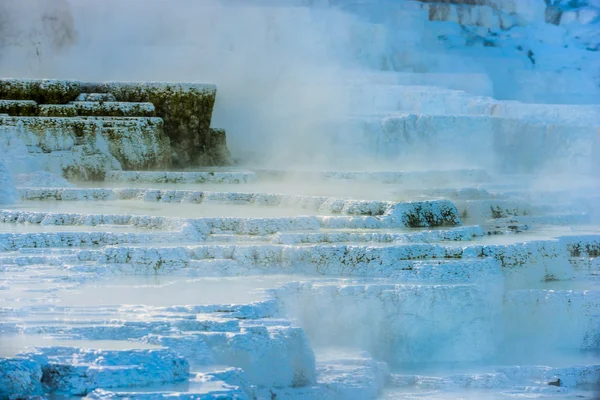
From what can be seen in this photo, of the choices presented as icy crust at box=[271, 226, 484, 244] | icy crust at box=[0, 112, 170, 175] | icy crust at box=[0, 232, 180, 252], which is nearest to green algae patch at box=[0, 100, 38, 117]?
icy crust at box=[0, 112, 170, 175]

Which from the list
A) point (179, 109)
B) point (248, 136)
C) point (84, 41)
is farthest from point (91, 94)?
point (84, 41)

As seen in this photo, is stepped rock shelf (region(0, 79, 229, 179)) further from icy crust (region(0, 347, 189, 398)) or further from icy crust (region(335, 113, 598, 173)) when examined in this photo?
icy crust (region(0, 347, 189, 398))

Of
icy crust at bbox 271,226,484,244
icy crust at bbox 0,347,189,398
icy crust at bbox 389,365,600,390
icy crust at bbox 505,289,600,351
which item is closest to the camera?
icy crust at bbox 0,347,189,398

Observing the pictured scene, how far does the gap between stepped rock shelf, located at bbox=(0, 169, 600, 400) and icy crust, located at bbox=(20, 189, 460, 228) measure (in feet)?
0.05

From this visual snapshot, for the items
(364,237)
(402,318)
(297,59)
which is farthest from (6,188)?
(297,59)

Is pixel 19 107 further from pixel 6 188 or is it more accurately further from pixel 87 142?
pixel 6 188

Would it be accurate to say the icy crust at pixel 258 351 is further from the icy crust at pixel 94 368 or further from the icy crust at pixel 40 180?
the icy crust at pixel 40 180

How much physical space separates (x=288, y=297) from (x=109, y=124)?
4955 mm

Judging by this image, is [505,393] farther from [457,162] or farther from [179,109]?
[457,162]

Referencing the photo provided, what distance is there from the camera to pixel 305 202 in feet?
37.1

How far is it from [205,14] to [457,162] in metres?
6.52

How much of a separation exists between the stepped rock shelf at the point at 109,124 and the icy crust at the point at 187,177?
418 millimetres

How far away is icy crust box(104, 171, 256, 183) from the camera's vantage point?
13.0 meters

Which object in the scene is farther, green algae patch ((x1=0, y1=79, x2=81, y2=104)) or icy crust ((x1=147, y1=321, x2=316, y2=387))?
green algae patch ((x1=0, y1=79, x2=81, y2=104))
